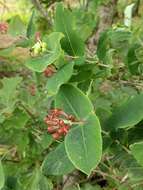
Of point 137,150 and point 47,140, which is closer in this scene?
point 137,150

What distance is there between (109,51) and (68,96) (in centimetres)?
19

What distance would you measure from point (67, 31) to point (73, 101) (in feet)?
0.50

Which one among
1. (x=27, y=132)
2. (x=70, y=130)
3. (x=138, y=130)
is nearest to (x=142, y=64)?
(x=138, y=130)

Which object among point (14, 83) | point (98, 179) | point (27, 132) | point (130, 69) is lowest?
point (98, 179)

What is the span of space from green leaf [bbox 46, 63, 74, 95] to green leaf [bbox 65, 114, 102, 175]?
8 cm

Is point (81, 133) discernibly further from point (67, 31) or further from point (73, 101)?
point (67, 31)

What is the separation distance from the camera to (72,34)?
1054mm

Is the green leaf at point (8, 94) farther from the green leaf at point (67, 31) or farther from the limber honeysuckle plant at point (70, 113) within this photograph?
the green leaf at point (67, 31)

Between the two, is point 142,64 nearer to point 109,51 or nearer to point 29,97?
point 109,51

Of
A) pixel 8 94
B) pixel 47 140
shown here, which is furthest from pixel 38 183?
pixel 8 94

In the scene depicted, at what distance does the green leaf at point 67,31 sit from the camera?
1044mm

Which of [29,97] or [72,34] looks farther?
[29,97]

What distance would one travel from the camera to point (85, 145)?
923 millimetres

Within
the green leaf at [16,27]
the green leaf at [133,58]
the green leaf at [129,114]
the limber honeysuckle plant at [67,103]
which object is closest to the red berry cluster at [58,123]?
the limber honeysuckle plant at [67,103]
